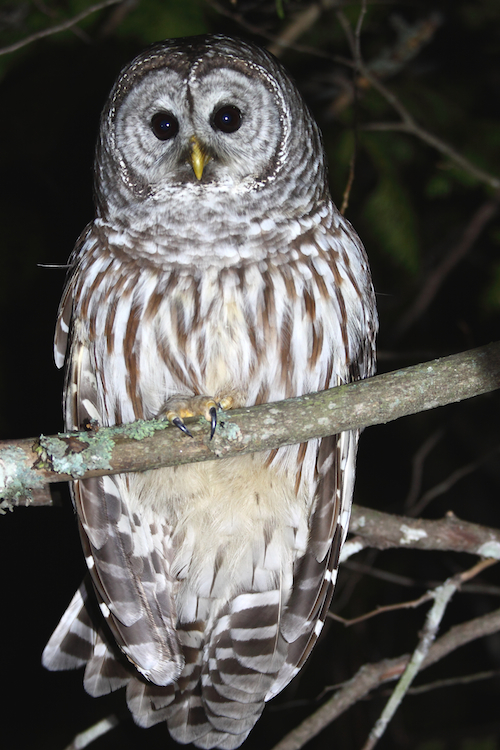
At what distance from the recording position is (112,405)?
2.39 metres

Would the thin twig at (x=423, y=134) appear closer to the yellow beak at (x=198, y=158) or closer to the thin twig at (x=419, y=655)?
the yellow beak at (x=198, y=158)

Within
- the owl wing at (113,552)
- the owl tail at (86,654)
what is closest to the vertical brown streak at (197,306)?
the owl wing at (113,552)

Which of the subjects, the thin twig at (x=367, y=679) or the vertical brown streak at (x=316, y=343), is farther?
the thin twig at (x=367, y=679)

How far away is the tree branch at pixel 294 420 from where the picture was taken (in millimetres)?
1735

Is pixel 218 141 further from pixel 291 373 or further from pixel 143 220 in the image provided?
pixel 291 373

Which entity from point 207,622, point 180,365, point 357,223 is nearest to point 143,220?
point 180,365

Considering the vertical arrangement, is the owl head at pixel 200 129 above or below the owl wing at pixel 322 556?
above

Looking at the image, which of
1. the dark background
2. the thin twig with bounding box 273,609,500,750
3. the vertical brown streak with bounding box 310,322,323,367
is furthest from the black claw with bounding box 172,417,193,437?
the thin twig with bounding box 273,609,500,750

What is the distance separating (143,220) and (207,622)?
1.57m

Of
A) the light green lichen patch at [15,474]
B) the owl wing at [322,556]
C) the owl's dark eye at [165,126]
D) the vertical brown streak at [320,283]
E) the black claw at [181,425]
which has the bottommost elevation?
the owl wing at [322,556]

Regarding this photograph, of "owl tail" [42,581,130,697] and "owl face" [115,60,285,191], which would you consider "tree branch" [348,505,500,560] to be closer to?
"owl tail" [42,581,130,697]

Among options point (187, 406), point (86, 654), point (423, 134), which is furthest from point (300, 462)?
point (423, 134)

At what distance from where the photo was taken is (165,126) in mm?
2320

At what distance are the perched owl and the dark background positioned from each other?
1.62 ft
